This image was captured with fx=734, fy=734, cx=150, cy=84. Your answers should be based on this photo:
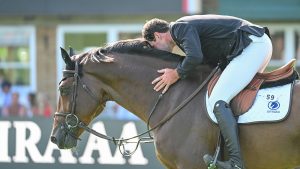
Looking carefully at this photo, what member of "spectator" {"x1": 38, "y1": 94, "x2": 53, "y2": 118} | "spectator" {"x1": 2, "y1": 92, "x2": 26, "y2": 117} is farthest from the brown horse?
"spectator" {"x1": 2, "y1": 92, "x2": 26, "y2": 117}

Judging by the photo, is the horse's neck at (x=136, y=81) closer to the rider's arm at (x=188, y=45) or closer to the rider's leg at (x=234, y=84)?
the rider's arm at (x=188, y=45)

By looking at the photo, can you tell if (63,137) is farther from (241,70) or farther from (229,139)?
(241,70)

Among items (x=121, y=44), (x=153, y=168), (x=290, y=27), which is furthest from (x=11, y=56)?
(x=121, y=44)

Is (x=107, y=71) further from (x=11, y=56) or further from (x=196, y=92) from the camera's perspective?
(x=11, y=56)

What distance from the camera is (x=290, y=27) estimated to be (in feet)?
52.7

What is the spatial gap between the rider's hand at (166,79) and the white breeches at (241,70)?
40 cm

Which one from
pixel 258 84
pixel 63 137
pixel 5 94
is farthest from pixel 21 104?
pixel 258 84

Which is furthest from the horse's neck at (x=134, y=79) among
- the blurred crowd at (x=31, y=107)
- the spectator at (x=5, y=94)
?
the spectator at (x=5, y=94)

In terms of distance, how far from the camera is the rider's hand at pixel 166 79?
6.58 metres

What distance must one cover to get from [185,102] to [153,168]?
3356 mm

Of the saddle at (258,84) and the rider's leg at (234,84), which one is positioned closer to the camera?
the rider's leg at (234,84)

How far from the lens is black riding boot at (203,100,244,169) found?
20.2 feet

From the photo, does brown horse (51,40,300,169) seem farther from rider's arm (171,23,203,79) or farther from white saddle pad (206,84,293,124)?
rider's arm (171,23,203,79)

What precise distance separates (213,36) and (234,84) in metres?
0.48
